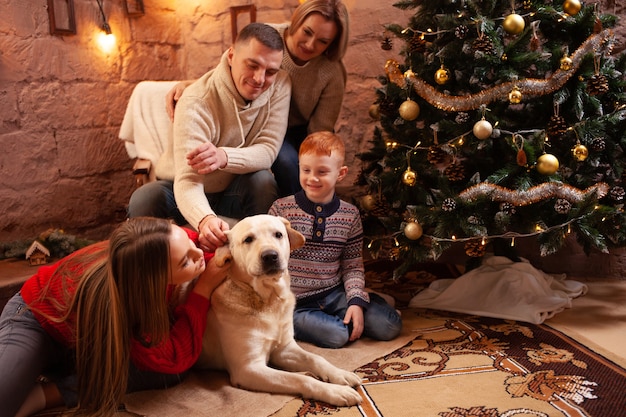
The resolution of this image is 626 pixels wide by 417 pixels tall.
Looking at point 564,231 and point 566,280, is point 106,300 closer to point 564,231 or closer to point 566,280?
point 564,231

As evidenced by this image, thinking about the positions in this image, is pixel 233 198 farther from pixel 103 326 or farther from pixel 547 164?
pixel 547 164

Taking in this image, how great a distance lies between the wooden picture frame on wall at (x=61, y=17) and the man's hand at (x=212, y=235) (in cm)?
209

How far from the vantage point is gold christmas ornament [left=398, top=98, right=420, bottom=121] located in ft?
8.61

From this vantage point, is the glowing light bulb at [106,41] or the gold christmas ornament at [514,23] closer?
the gold christmas ornament at [514,23]

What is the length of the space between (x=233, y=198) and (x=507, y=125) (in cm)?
133

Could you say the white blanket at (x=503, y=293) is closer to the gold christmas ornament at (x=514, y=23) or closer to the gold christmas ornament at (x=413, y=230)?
the gold christmas ornament at (x=413, y=230)

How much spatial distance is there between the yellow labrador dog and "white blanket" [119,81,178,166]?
4.85 ft

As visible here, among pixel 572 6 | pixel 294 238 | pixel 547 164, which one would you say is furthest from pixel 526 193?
pixel 294 238

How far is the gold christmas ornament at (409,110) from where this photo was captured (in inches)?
103

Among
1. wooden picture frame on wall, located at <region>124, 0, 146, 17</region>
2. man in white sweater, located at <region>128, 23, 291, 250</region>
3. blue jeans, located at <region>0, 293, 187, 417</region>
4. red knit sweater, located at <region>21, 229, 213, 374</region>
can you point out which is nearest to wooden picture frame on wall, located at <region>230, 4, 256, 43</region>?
wooden picture frame on wall, located at <region>124, 0, 146, 17</region>

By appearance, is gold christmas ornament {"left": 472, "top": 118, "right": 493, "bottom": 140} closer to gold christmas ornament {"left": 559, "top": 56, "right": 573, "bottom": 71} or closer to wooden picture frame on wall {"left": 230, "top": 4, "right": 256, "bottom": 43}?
gold christmas ornament {"left": 559, "top": 56, "right": 573, "bottom": 71}

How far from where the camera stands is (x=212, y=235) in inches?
83.3

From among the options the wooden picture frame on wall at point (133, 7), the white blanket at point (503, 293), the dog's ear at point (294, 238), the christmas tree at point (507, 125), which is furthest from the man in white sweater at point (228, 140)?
the wooden picture frame on wall at point (133, 7)

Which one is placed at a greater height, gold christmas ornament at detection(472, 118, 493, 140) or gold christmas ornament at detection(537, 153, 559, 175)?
gold christmas ornament at detection(472, 118, 493, 140)
